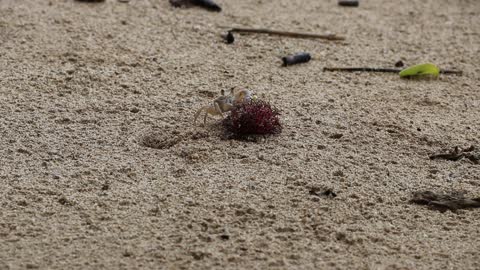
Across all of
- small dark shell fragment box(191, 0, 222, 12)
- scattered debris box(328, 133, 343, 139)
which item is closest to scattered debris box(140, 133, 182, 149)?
scattered debris box(328, 133, 343, 139)

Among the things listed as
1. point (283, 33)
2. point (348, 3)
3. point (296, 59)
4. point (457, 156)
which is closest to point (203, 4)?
point (283, 33)

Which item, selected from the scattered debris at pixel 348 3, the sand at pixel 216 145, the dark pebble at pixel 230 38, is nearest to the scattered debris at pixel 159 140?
the sand at pixel 216 145

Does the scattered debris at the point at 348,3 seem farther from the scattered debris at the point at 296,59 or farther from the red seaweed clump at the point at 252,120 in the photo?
the red seaweed clump at the point at 252,120

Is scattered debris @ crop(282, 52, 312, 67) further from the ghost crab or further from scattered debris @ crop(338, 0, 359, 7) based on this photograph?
scattered debris @ crop(338, 0, 359, 7)

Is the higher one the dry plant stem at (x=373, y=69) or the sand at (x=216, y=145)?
the dry plant stem at (x=373, y=69)

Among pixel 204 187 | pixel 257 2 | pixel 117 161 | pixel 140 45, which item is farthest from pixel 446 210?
pixel 257 2

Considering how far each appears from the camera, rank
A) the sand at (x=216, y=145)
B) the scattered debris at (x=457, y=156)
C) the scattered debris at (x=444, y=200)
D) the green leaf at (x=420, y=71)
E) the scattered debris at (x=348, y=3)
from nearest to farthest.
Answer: the sand at (x=216, y=145), the scattered debris at (x=444, y=200), the scattered debris at (x=457, y=156), the green leaf at (x=420, y=71), the scattered debris at (x=348, y=3)

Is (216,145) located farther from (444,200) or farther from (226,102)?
(444,200)
